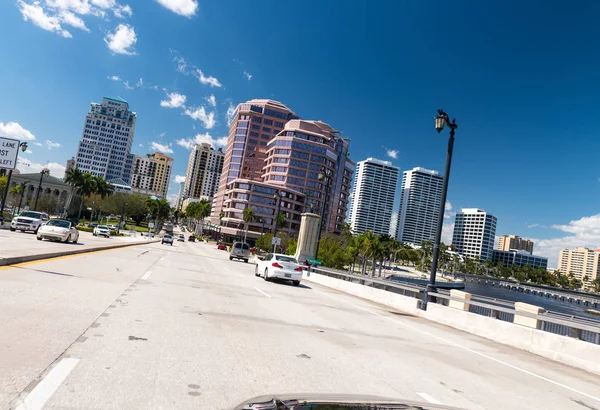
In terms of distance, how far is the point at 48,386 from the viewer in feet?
12.7

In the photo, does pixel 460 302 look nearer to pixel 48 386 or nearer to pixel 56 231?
pixel 48 386

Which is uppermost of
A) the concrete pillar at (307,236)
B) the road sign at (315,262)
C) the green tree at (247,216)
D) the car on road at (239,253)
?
the green tree at (247,216)

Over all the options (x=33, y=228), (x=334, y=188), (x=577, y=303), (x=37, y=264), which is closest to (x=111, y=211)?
(x=334, y=188)

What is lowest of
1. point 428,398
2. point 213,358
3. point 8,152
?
point 213,358

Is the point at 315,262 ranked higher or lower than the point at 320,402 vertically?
lower

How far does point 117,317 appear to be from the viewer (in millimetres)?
7492

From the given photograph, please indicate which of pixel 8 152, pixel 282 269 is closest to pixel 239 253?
pixel 282 269

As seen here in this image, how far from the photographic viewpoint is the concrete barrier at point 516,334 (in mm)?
9641

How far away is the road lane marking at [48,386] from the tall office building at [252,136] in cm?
14247

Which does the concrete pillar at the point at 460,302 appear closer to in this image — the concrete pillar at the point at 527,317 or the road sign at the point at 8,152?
the concrete pillar at the point at 527,317

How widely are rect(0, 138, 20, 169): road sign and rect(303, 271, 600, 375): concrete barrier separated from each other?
57.5 feet

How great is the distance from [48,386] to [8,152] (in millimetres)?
17508

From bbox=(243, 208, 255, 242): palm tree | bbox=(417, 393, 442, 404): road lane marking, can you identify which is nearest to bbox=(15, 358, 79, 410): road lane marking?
bbox=(417, 393, 442, 404): road lane marking

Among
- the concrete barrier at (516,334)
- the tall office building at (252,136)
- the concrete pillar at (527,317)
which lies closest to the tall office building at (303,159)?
the tall office building at (252,136)
